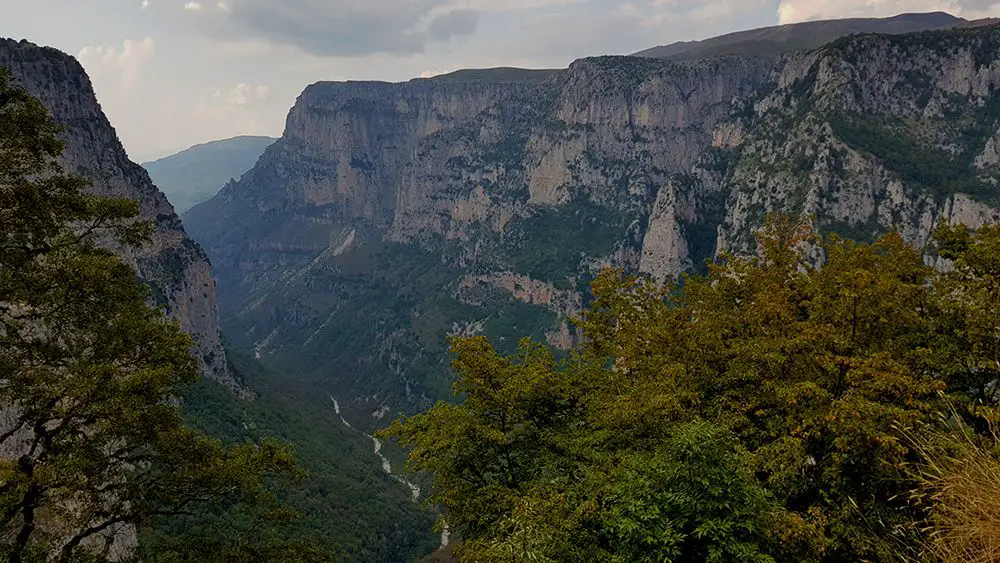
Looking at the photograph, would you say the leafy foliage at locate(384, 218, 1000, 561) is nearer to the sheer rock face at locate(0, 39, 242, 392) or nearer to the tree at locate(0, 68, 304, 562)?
the tree at locate(0, 68, 304, 562)

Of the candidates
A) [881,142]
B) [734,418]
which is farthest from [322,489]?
[881,142]

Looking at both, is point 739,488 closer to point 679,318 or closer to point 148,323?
point 679,318

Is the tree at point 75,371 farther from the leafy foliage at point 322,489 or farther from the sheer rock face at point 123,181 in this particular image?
the sheer rock face at point 123,181

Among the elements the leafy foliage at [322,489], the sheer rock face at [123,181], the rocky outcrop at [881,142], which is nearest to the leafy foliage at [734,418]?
the leafy foliage at [322,489]

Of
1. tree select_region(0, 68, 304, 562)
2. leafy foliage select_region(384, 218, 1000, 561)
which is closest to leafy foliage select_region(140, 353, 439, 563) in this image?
→ tree select_region(0, 68, 304, 562)

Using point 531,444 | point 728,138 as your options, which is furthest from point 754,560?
point 728,138

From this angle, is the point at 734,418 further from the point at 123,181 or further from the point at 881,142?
the point at 123,181
